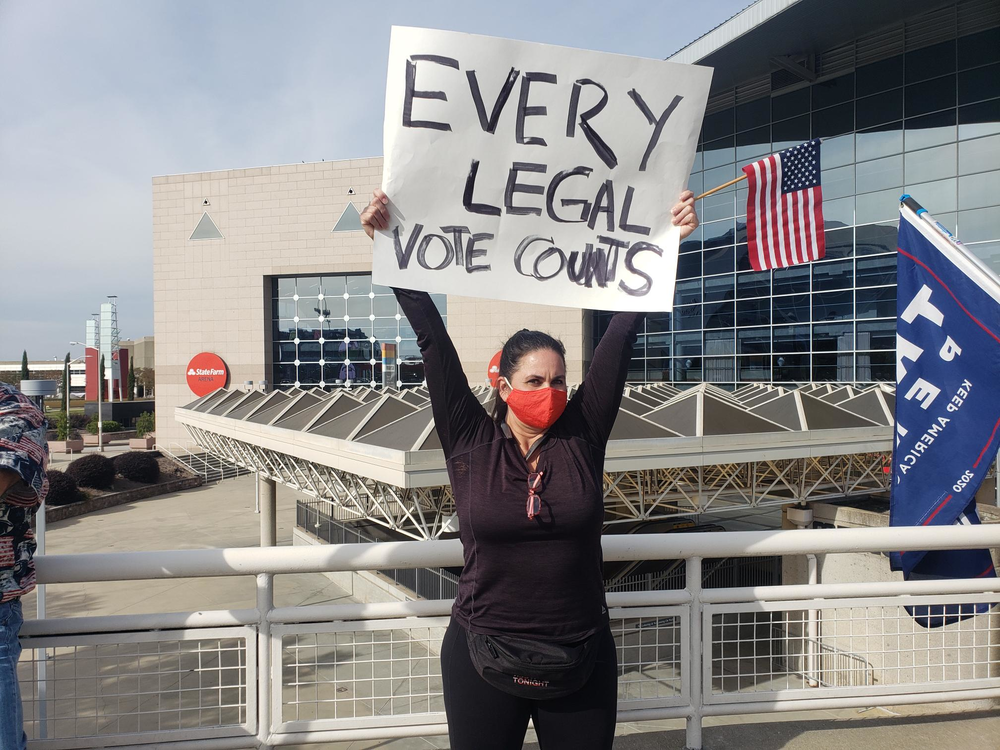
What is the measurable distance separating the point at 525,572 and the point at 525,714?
43 centimetres

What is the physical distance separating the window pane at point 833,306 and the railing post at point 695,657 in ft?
90.0

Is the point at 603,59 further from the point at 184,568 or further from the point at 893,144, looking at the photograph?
the point at 893,144

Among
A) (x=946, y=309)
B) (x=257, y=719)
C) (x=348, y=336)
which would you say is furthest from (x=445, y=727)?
(x=348, y=336)

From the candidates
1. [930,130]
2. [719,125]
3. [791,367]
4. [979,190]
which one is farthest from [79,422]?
[979,190]

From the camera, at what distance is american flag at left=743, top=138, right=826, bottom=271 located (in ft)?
29.8

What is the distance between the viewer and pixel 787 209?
9.69 m

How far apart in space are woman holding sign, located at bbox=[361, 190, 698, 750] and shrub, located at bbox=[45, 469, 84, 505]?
2591 cm

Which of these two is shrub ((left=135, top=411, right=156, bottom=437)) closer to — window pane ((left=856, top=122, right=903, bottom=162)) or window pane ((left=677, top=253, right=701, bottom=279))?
window pane ((left=677, top=253, right=701, bottom=279))

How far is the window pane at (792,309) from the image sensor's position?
28031mm

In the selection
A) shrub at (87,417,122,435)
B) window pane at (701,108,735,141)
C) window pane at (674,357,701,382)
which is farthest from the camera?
shrub at (87,417,122,435)

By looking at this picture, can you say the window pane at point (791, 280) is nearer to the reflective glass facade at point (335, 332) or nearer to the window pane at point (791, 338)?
the window pane at point (791, 338)

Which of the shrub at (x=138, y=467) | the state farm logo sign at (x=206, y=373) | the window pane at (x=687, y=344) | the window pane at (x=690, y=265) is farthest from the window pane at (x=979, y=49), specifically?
the state farm logo sign at (x=206, y=373)

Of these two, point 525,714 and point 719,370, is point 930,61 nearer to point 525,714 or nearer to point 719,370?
point 719,370

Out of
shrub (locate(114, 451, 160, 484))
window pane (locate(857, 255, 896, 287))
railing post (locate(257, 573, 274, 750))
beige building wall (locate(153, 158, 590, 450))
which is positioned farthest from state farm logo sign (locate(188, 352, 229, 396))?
railing post (locate(257, 573, 274, 750))
